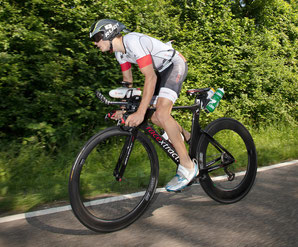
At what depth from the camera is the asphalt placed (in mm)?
2768

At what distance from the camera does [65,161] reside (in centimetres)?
491

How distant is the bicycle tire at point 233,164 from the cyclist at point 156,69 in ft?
0.86

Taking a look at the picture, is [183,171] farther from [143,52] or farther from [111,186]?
[143,52]

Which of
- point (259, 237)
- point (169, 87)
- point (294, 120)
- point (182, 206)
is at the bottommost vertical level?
point (294, 120)

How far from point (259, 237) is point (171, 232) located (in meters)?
0.80

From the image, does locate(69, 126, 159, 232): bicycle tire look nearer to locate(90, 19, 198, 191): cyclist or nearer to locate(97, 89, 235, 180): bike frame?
locate(97, 89, 235, 180): bike frame

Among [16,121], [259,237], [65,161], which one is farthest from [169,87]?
[16,121]

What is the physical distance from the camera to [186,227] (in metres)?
3.05

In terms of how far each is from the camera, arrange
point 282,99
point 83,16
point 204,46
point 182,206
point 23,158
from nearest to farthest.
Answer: point 182,206
point 23,158
point 83,16
point 204,46
point 282,99

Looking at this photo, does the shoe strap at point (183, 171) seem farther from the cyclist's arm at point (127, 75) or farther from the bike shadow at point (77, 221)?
the cyclist's arm at point (127, 75)

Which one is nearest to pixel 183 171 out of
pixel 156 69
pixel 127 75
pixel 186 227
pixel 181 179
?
pixel 181 179

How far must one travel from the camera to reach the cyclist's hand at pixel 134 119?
2.98 m

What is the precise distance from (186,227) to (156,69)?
1.67 m

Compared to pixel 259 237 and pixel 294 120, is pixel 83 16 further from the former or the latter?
pixel 294 120
